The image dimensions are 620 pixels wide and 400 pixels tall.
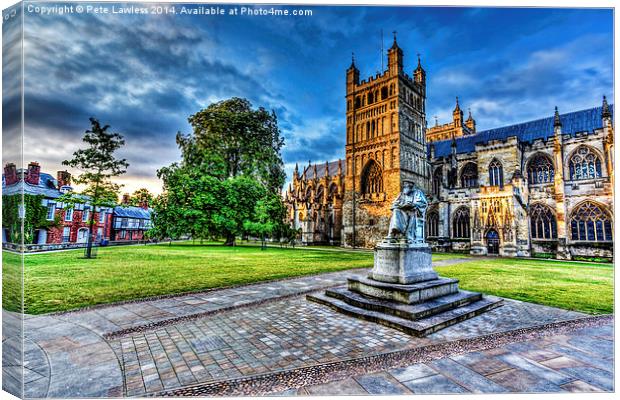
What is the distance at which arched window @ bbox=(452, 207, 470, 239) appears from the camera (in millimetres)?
28078

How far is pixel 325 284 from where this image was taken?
936 cm

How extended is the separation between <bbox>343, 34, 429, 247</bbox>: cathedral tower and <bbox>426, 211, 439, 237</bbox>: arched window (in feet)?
13.6

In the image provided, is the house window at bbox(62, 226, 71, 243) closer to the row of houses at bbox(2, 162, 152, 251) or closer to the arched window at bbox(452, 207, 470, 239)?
the row of houses at bbox(2, 162, 152, 251)

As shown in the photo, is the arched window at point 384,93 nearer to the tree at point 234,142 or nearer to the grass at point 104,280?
the tree at point 234,142

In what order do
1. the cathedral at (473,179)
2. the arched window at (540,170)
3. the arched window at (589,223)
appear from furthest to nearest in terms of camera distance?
the arched window at (540,170), the cathedral at (473,179), the arched window at (589,223)

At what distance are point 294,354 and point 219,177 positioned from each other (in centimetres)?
2266

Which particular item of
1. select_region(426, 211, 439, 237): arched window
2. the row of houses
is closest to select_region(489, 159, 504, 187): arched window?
select_region(426, 211, 439, 237): arched window

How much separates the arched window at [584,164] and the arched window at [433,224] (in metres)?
10.9

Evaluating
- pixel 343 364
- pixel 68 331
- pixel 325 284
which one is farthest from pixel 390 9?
pixel 325 284

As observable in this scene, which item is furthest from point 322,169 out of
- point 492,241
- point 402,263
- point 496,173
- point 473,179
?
point 402,263

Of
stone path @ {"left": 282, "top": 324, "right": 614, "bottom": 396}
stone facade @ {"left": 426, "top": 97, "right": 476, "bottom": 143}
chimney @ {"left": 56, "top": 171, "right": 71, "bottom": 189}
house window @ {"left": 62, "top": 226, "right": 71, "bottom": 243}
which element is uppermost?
stone facade @ {"left": 426, "top": 97, "right": 476, "bottom": 143}

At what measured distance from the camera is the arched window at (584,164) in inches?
925

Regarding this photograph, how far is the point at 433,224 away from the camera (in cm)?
3056

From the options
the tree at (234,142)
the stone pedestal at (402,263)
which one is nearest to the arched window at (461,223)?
the tree at (234,142)
